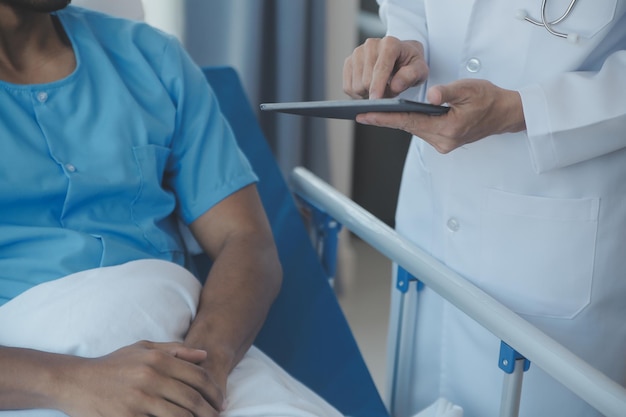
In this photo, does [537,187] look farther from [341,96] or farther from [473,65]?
[341,96]

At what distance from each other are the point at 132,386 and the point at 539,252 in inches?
24.6

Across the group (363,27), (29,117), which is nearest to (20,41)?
(29,117)

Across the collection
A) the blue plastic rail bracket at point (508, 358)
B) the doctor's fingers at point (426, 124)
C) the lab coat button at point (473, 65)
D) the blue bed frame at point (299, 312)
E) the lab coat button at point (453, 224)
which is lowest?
the blue bed frame at point (299, 312)

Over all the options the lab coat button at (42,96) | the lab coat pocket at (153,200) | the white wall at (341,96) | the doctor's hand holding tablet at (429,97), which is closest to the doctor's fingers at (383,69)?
the doctor's hand holding tablet at (429,97)

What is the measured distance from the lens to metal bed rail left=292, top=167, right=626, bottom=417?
38.8 inches

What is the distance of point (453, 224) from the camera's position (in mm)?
1367

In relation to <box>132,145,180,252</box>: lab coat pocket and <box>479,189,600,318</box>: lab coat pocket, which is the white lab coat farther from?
<box>132,145,180,252</box>: lab coat pocket

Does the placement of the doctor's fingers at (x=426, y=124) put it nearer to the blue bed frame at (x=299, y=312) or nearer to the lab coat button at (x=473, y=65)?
the lab coat button at (x=473, y=65)

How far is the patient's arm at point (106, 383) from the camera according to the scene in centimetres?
114

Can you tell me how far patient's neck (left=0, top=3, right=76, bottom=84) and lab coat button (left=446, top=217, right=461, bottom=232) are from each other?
680 mm

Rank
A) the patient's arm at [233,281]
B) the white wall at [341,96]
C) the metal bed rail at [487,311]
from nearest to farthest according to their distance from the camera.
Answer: the metal bed rail at [487,311] < the patient's arm at [233,281] < the white wall at [341,96]

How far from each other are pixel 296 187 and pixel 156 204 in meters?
0.35

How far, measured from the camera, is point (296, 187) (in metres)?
1.75

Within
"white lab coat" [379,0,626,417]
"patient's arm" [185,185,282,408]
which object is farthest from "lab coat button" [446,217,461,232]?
"patient's arm" [185,185,282,408]
